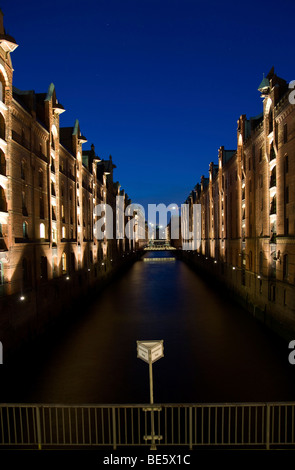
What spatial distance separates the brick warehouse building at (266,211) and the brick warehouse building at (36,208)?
17.3 meters

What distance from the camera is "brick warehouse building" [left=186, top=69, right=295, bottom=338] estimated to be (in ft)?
63.5

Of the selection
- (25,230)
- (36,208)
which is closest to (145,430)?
(25,230)

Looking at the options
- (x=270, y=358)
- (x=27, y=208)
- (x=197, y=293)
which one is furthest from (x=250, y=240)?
(x=27, y=208)

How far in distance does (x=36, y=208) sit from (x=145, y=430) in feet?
56.6

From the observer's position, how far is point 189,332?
21812mm

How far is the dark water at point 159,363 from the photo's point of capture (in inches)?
518

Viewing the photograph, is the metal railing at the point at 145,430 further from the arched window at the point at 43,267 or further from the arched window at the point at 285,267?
the arched window at the point at 43,267

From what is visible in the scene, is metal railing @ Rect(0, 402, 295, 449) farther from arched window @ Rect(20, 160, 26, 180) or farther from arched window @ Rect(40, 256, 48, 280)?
arched window @ Rect(20, 160, 26, 180)

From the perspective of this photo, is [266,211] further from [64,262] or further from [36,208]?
[64,262]

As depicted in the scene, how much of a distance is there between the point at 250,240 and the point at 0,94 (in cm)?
2385

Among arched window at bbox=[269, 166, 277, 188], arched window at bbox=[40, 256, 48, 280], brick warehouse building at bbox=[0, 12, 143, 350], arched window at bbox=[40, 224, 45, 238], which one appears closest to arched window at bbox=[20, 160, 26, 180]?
brick warehouse building at bbox=[0, 12, 143, 350]

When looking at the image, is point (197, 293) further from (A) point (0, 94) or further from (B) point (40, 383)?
(A) point (0, 94)

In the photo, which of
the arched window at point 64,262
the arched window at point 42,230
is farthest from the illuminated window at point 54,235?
the arched window at point 64,262

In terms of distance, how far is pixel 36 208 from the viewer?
21500 millimetres
